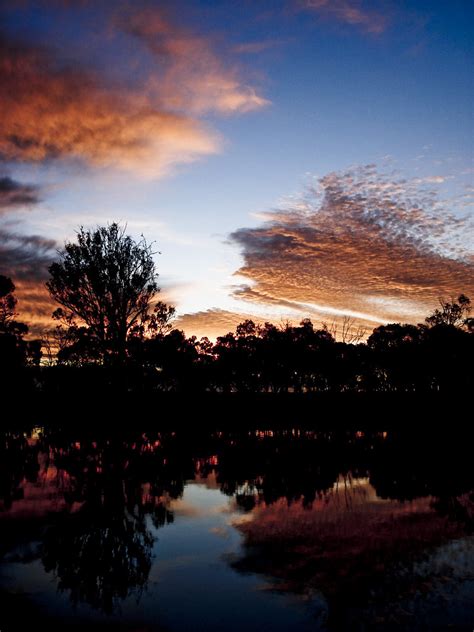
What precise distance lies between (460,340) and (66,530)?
182 feet

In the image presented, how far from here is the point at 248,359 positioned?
74938mm

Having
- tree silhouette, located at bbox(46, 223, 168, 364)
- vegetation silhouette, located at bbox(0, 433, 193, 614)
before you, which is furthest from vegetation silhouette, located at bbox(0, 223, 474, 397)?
vegetation silhouette, located at bbox(0, 433, 193, 614)

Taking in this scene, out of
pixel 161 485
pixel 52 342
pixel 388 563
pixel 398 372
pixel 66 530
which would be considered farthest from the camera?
pixel 398 372

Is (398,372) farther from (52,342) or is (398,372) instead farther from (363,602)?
(363,602)

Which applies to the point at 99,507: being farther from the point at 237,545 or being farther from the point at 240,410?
the point at 240,410

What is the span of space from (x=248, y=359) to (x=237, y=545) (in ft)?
218

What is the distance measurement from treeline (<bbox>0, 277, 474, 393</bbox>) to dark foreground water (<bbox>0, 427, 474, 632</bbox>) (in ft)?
100

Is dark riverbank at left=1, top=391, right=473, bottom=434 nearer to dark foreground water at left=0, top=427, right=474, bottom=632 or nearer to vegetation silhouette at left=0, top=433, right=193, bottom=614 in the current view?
vegetation silhouette at left=0, top=433, right=193, bottom=614

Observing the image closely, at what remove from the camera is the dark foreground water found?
6.03m

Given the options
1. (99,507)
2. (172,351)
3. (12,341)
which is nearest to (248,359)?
(172,351)

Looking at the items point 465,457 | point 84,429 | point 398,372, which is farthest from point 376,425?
point 398,372

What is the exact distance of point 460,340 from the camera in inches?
2242

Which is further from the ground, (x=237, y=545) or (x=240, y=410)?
(x=237, y=545)

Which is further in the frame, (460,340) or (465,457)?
(460,340)
